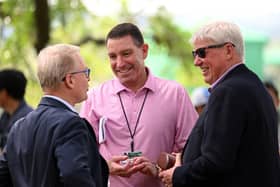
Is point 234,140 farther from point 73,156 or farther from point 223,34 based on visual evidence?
point 73,156

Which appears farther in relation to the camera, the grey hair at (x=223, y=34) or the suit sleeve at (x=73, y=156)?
the grey hair at (x=223, y=34)

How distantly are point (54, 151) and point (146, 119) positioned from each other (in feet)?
3.49

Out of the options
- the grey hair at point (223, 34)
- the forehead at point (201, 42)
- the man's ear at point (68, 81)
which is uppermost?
the grey hair at point (223, 34)

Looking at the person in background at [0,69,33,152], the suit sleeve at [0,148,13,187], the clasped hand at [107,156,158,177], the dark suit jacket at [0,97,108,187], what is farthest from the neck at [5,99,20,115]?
the dark suit jacket at [0,97,108,187]

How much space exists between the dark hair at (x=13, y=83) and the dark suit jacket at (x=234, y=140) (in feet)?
10.2

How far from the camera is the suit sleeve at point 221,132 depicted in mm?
3986

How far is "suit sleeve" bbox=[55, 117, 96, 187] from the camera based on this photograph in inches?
152

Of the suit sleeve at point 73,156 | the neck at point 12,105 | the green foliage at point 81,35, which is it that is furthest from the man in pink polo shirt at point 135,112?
the green foliage at point 81,35

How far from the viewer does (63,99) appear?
4102 mm

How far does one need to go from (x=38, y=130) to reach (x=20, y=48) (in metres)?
7.81

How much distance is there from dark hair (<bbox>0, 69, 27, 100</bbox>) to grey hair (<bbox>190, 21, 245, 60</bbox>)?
3.05 metres

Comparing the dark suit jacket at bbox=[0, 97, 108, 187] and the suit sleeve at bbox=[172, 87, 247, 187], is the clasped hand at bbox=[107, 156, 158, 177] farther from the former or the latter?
the suit sleeve at bbox=[172, 87, 247, 187]

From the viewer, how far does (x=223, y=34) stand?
Result: 13.7 feet

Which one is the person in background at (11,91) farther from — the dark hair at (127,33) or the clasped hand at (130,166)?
the clasped hand at (130,166)
